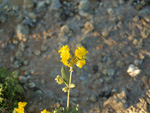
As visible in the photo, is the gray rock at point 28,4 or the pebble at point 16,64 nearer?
the pebble at point 16,64

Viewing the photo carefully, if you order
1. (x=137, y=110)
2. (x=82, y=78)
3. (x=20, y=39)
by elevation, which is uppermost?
(x=20, y=39)

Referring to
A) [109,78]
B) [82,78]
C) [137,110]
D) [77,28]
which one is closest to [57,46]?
[77,28]

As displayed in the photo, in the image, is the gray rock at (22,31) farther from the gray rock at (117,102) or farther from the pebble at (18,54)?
the gray rock at (117,102)

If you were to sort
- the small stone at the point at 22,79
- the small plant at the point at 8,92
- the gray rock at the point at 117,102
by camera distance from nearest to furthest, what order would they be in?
the small plant at the point at 8,92, the gray rock at the point at 117,102, the small stone at the point at 22,79

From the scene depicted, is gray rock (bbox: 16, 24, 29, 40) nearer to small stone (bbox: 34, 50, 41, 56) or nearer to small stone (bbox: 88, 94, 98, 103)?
small stone (bbox: 34, 50, 41, 56)

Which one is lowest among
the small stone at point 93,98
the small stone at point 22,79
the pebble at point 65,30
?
the small stone at point 93,98

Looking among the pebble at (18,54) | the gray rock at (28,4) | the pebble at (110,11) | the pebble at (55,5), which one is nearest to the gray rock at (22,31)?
the pebble at (18,54)

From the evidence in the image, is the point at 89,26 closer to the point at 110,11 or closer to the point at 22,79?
the point at 110,11

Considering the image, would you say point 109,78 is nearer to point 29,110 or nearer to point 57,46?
point 57,46

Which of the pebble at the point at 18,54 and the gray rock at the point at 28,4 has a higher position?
the gray rock at the point at 28,4
